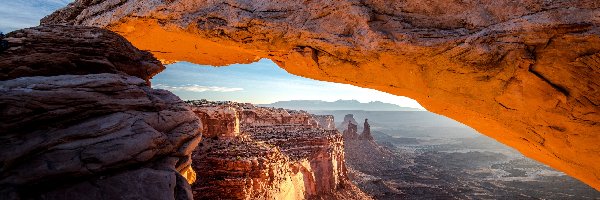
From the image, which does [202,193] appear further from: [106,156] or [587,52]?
[587,52]

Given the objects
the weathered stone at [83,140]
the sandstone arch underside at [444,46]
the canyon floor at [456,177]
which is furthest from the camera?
the canyon floor at [456,177]

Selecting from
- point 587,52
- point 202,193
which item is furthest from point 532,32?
point 202,193

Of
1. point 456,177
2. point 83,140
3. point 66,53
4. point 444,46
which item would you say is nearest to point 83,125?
point 83,140

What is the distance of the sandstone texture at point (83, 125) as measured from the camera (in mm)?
3811

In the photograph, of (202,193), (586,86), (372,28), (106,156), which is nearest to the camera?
(106,156)

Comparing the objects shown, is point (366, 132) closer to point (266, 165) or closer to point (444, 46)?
point (266, 165)

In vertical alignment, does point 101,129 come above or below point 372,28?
below

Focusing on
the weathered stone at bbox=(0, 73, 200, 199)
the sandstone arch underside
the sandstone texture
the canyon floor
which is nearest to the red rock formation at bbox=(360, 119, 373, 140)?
the canyon floor

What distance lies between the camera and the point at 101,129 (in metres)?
4.36

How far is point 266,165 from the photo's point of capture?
15.6 metres

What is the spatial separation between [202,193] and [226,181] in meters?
1.21

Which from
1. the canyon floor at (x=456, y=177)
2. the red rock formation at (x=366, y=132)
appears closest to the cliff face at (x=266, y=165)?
the canyon floor at (x=456, y=177)

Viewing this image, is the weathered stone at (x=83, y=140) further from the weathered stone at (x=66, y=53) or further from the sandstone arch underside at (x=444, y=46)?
the sandstone arch underside at (x=444, y=46)

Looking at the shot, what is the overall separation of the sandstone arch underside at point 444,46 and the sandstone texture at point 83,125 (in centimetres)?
198
